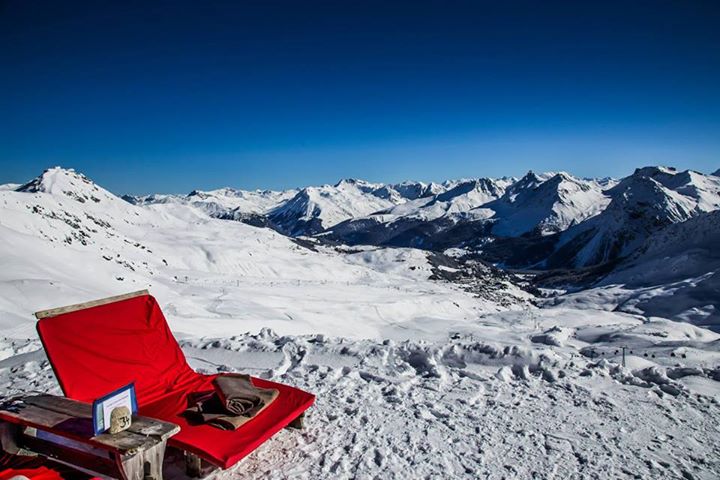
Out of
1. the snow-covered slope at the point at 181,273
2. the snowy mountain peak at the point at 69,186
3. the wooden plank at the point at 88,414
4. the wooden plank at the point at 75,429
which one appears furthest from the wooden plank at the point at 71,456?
the snowy mountain peak at the point at 69,186

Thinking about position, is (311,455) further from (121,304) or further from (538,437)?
(121,304)

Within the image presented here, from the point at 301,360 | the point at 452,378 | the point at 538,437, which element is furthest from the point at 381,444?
the point at 301,360

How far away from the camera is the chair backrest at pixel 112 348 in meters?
5.60

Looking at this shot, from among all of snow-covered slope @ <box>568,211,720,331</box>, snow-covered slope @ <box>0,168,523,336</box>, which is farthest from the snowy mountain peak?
snow-covered slope @ <box>568,211,720,331</box>

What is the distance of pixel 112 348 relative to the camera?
626 centimetres

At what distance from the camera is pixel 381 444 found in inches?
228

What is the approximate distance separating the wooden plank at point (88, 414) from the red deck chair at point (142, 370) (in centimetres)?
41

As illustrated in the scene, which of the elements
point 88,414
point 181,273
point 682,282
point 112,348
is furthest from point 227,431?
point 682,282

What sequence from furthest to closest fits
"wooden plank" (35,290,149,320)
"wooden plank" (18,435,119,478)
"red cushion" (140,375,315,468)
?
1. "wooden plank" (35,290,149,320)
2. "red cushion" (140,375,315,468)
3. "wooden plank" (18,435,119,478)

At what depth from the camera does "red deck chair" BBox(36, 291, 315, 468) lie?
16.3 ft

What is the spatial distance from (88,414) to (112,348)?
1.74m

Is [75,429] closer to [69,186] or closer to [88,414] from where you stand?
[88,414]

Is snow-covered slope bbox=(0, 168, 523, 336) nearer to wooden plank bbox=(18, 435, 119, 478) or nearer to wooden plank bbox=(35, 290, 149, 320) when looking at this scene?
wooden plank bbox=(35, 290, 149, 320)

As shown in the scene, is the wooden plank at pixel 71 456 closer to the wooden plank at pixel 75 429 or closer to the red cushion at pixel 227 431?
the wooden plank at pixel 75 429
